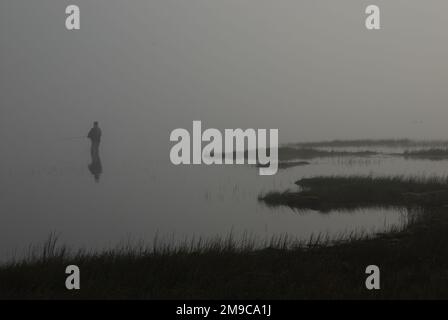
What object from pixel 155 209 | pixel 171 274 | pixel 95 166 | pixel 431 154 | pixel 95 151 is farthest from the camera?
pixel 431 154

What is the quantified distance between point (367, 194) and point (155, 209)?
27.4ft

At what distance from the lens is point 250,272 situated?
10.6 meters

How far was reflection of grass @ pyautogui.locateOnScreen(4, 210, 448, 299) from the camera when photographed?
354 inches

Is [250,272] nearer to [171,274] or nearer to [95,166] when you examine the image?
[171,274]

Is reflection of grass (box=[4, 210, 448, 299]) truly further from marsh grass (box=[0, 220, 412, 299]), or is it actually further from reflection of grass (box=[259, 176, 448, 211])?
reflection of grass (box=[259, 176, 448, 211])

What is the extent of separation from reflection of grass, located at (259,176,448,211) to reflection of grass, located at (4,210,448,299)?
8.97m

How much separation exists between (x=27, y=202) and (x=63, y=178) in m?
7.98

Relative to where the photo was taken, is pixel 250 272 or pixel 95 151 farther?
pixel 95 151

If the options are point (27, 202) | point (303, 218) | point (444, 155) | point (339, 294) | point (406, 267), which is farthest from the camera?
point (444, 155)

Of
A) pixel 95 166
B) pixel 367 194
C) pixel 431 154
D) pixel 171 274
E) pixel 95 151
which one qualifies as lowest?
pixel 171 274

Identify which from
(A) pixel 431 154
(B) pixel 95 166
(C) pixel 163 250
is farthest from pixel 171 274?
(A) pixel 431 154

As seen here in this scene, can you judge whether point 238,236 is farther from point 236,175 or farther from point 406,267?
point 236,175
